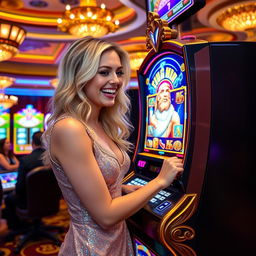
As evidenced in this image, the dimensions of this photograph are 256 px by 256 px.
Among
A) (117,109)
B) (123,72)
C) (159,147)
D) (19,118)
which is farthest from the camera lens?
(19,118)

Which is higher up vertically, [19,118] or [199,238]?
[19,118]

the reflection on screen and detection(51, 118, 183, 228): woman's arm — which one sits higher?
detection(51, 118, 183, 228): woman's arm

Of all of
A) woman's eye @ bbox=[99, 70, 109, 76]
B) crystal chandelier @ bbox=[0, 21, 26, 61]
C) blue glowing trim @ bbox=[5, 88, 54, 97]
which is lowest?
woman's eye @ bbox=[99, 70, 109, 76]

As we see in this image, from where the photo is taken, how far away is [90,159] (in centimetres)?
97

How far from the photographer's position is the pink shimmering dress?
1051mm

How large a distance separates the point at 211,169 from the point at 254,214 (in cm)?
29

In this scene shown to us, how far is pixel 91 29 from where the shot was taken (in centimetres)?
376

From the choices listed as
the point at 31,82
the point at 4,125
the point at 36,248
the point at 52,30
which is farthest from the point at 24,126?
the point at 36,248

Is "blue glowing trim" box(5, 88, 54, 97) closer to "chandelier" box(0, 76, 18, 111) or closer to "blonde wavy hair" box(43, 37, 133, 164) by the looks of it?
"chandelier" box(0, 76, 18, 111)

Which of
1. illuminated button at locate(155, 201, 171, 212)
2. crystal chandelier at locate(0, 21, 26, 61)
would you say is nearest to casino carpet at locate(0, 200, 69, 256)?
illuminated button at locate(155, 201, 171, 212)

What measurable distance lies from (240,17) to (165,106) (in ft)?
10.8

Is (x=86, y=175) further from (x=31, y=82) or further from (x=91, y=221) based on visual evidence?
(x=31, y=82)

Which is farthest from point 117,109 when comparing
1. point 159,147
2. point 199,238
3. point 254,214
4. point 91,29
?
point 91,29

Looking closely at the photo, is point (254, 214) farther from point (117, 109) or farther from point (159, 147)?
point (117, 109)
